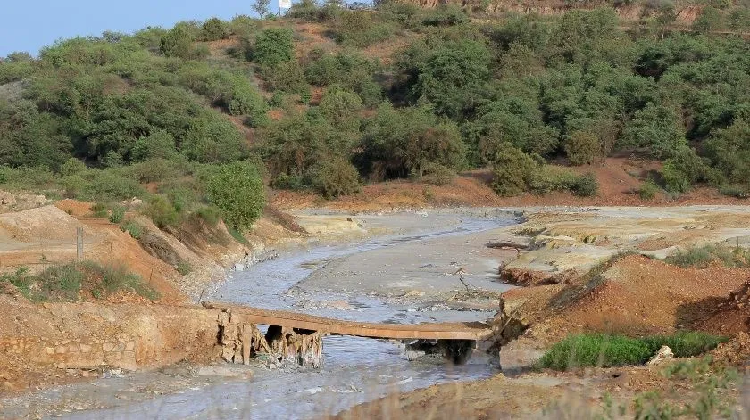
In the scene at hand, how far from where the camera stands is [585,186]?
5759 centimetres

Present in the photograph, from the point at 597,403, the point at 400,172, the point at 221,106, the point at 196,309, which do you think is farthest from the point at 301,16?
the point at 597,403

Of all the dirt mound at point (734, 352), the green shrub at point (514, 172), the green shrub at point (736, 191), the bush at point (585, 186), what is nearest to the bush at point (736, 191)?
the green shrub at point (736, 191)

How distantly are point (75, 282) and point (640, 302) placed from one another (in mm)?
9982

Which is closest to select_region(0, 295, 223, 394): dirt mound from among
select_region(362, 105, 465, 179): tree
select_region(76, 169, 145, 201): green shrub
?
select_region(76, 169, 145, 201): green shrub

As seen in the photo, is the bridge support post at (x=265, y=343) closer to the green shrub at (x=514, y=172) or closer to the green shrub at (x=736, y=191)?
the green shrub at (x=514, y=172)

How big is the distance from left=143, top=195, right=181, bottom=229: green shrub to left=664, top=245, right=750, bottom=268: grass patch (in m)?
14.8

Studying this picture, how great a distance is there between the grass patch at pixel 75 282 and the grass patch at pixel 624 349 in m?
8.22

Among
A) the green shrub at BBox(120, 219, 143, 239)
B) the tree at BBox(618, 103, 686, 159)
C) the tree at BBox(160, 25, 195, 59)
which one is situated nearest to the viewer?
the green shrub at BBox(120, 219, 143, 239)

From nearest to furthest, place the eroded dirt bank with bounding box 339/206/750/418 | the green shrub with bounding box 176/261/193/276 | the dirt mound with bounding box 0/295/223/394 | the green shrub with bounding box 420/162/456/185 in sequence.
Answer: the eroded dirt bank with bounding box 339/206/750/418 → the dirt mound with bounding box 0/295/223/394 → the green shrub with bounding box 176/261/193/276 → the green shrub with bounding box 420/162/456/185

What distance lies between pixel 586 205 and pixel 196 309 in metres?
41.3

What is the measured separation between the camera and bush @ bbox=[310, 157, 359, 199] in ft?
183

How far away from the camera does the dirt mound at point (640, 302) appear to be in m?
17.4

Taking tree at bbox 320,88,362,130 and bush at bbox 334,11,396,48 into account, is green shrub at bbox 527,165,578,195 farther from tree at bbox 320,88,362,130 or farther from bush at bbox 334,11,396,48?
bush at bbox 334,11,396,48

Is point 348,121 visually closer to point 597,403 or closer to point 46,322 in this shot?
point 46,322
